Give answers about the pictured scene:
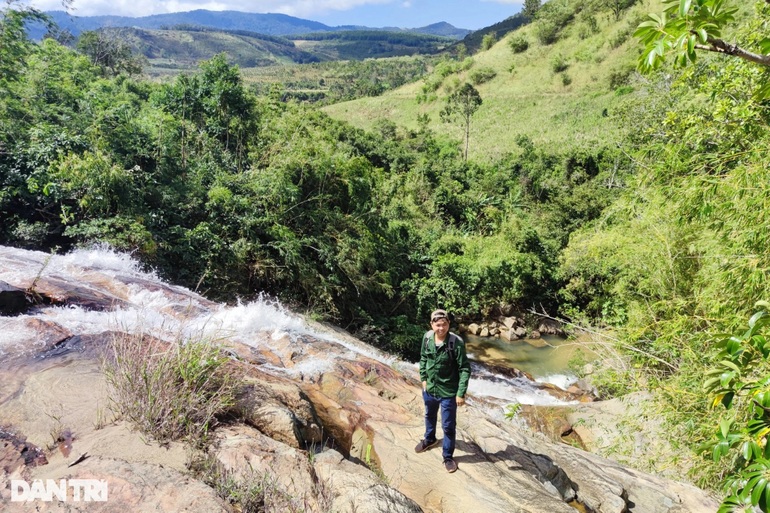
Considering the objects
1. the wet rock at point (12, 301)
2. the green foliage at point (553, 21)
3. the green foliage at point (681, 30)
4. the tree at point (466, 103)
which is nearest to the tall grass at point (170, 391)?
the wet rock at point (12, 301)

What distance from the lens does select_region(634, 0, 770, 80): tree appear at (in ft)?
5.67

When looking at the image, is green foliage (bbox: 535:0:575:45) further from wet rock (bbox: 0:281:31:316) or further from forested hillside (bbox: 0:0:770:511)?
wet rock (bbox: 0:281:31:316)

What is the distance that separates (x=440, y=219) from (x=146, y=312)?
52.1 feet

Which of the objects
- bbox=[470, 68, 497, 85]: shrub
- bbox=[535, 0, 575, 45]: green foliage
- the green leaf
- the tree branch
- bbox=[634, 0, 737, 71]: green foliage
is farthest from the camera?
bbox=[535, 0, 575, 45]: green foliage

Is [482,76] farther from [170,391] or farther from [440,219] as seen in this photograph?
[170,391]

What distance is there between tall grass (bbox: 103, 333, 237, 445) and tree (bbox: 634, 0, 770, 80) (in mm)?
3660

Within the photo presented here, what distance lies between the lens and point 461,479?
3977 millimetres

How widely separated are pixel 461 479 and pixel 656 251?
6.12m

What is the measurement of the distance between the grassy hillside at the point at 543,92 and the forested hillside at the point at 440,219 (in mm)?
15550

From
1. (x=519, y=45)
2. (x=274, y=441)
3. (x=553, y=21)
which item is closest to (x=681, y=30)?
(x=274, y=441)

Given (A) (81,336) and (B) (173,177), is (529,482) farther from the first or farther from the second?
(B) (173,177)

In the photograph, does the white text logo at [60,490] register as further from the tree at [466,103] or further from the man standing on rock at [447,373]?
the tree at [466,103]

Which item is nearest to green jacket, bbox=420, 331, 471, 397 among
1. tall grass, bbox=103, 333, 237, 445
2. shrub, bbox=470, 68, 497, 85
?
tall grass, bbox=103, 333, 237, 445

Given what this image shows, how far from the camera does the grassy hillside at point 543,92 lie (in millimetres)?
37469
